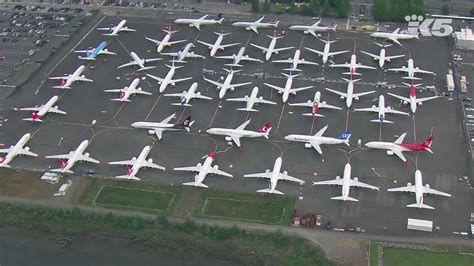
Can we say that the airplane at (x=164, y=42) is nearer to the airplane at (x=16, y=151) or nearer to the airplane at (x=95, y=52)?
the airplane at (x=95, y=52)

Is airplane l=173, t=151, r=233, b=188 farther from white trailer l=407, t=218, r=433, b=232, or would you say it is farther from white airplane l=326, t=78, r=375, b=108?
white airplane l=326, t=78, r=375, b=108

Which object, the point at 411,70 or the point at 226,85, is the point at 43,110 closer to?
the point at 226,85

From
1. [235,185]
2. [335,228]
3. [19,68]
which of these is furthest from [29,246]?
[19,68]

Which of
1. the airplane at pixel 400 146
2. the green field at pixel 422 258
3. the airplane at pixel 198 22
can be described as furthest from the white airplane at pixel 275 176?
the airplane at pixel 198 22

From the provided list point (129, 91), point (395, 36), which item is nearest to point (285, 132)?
point (129, 91)

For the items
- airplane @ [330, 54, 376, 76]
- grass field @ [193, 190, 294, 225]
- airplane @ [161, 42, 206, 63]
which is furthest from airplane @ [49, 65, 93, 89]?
airplane @ [330, 54, 376, 76]

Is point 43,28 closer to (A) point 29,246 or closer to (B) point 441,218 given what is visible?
(A) point 29,246
